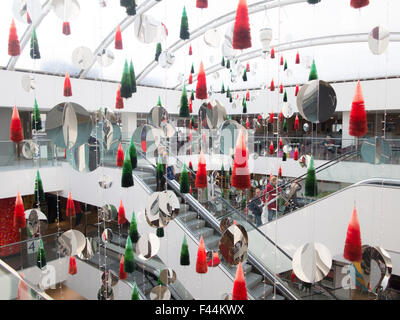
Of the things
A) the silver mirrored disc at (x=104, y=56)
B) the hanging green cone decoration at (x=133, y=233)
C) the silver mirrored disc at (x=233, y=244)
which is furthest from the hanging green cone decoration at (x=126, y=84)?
the hanging green cone decoration at (x=133, y=233)

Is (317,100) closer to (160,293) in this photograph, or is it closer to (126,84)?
(126,84)

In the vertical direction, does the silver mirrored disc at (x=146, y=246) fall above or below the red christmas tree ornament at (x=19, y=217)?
below

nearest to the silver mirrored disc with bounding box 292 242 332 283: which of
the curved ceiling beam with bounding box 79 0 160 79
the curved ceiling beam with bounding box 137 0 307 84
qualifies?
the curved ceiling beam with bounding box 137 0 307 84

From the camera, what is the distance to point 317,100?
5.24 ft

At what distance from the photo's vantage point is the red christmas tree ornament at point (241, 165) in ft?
5.63

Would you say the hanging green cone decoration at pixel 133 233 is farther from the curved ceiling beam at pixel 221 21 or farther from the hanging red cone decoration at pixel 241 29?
the curved ceiling beam at pixel 221 21

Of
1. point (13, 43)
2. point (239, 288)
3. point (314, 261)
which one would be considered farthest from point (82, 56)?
point (314, 261)

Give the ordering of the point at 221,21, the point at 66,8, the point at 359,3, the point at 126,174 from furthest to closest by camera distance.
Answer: the point at 221,21, the point at 126,174, the point at 66,8, the point at 359,3

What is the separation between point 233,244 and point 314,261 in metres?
0.45

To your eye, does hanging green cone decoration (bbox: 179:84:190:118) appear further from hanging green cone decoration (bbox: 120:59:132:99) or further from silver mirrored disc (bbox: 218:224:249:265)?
silver mirrored disc (bbox: 218:224:249:265)

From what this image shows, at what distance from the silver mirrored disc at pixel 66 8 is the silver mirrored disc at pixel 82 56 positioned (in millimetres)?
485

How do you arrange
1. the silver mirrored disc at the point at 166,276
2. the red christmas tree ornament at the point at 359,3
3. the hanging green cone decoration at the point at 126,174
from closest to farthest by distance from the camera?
the red christmas tree ornament at the point at 359,3, the hanging green cone decoration at the point at 126,174, the silver mirrored disc at the point at 166,276

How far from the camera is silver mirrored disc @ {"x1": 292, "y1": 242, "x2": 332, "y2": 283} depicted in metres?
1.73

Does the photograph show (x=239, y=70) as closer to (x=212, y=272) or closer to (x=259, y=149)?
(x=212, y=272)
